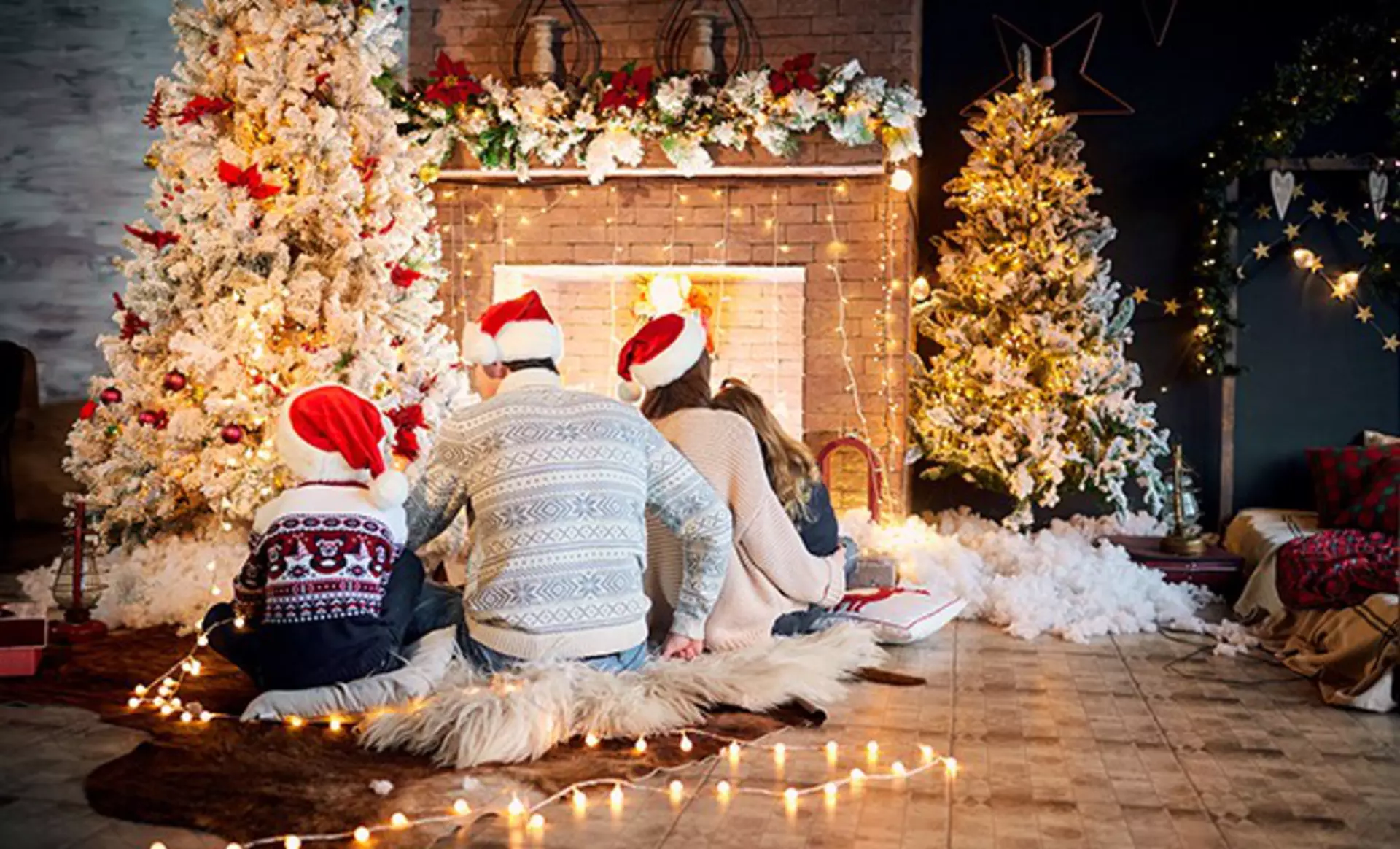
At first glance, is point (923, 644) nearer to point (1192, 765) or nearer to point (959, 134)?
point (1192, 765)

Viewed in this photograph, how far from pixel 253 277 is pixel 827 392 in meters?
3.01

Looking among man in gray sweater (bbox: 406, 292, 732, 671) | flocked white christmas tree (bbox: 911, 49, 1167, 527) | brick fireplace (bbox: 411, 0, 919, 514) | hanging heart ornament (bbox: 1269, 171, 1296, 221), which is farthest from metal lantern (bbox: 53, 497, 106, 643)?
hanging heart ornament (bbox: 1269, 171, 1296, 221)

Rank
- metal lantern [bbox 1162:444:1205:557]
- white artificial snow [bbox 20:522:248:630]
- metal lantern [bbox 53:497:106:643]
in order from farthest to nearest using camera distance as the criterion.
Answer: metal lantern [bbox 1162:444:1205:557]
white artificial snow [bbox 20:522:248:630]
metal lantern [bbox 53:497:106:643]

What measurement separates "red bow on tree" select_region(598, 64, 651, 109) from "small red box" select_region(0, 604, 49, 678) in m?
3.78

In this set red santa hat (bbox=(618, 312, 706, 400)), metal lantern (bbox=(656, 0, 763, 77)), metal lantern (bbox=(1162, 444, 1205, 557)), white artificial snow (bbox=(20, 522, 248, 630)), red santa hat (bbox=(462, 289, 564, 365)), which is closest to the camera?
red santa hat (bbox=(462, 289, 564, 365))

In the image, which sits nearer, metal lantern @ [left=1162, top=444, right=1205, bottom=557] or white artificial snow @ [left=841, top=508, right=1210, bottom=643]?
white artificial snow @ [left=841, top=508, right=1210, bottom=643]

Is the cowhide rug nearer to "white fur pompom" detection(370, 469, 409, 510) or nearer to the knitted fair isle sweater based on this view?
the knitted fair isle sweater

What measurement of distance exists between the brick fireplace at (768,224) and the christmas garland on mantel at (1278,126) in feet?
5.49

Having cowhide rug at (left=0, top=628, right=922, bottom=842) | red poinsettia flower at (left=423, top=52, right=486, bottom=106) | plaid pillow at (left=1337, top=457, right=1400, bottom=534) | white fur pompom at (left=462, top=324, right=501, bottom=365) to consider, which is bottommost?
cowhide rug at (left=0, top=628, right=922, bottom=842)

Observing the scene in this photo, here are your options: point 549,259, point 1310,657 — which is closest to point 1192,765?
point 1310,657

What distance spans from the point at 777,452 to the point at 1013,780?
1659mm

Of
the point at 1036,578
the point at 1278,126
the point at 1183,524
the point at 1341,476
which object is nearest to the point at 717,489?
the point at 1036,578

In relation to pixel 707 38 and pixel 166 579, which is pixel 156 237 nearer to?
pixel 166 579

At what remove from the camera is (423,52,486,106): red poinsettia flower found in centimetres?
708
